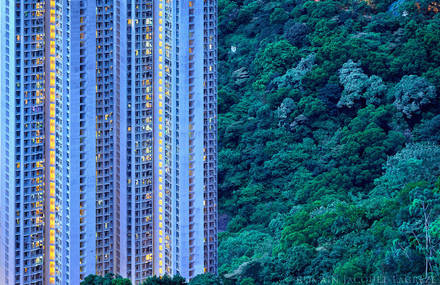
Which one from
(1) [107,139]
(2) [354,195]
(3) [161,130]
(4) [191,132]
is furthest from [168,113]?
(2) [354,195]

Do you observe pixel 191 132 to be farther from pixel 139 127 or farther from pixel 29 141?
pixel 29 141

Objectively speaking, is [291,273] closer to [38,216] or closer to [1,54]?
[38,216]

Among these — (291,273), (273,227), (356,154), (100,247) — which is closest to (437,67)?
(356,154)

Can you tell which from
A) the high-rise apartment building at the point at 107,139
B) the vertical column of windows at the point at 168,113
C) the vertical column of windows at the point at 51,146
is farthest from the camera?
the vertical column of windows at the point at 51,146

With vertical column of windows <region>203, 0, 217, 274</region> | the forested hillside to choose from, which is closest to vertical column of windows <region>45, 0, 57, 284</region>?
vertical column of windows <region>203, 0, 217, 274</region>

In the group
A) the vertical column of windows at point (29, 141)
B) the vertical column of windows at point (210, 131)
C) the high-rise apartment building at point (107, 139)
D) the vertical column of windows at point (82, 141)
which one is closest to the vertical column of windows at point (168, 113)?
the high-rise apartment building at point (107, 139)

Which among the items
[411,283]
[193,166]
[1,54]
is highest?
[1,54]

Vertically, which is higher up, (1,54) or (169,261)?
(1,54)

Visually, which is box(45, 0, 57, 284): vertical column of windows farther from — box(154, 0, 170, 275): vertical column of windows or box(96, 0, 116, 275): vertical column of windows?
box(154, 0, 170, 275): vertical column of windows

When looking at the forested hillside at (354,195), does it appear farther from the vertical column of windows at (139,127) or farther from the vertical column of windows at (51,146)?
the vertical column of windows at (51,146)
